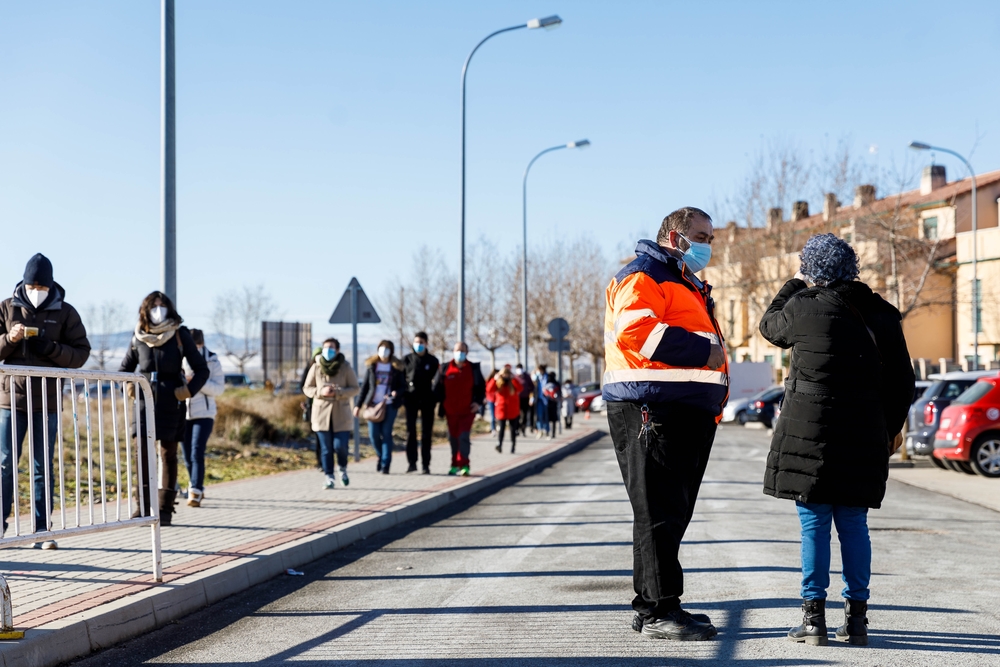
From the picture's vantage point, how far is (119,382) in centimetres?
664

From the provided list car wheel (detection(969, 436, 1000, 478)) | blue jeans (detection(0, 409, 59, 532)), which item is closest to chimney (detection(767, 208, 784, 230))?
car wheel (detection(969, 436, 1000, 478))

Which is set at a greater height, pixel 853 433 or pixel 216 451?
pixel 853 433

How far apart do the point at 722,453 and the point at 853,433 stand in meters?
17.3

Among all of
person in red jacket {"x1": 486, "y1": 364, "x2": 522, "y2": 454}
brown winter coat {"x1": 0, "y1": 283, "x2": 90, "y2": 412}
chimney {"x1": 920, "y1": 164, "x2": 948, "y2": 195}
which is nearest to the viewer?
brown winter coat {"x1": 0, "y1": 283, "x2": 90, "y2": 412}

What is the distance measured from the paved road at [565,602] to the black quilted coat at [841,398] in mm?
790

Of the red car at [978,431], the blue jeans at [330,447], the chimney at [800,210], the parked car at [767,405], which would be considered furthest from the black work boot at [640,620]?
the chimney at [800,210]

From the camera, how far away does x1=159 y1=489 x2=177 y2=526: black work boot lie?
29.7 ft

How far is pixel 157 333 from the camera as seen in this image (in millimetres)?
8883

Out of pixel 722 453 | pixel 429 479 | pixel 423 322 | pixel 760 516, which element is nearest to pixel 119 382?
pixel 760 516

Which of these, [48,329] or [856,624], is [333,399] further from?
[856,624]

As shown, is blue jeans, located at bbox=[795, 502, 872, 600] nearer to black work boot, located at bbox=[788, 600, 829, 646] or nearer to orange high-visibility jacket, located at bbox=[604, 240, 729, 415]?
black work boot, located at bbox=[788, 600, 829, 646]

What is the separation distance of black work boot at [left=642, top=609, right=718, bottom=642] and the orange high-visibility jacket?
3.29 ft

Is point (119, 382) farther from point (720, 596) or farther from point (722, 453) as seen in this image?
point (722, 453)

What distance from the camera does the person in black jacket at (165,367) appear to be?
29.2 ft
